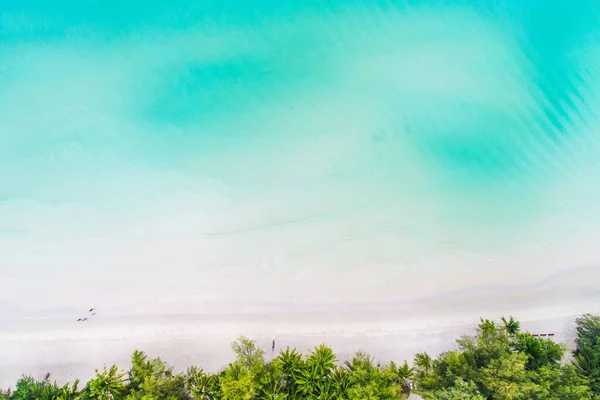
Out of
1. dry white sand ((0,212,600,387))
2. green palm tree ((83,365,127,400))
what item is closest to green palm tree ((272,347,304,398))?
dry white sand ((0,212,600,387))

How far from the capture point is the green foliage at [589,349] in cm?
827

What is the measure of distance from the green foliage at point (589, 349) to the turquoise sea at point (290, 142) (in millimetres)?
1838

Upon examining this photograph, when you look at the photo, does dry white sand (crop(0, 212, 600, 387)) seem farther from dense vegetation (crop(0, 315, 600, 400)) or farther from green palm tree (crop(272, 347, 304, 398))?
green palm tree (crop(272, 347, 304, 398))

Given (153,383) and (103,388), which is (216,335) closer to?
(153,383)

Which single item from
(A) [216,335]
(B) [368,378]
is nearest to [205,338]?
(A) [216,335]

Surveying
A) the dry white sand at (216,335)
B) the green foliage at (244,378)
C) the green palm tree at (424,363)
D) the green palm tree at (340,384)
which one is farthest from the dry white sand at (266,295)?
the green palm tree at (340,384)

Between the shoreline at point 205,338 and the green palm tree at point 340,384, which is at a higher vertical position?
the shoreline at point 205,338

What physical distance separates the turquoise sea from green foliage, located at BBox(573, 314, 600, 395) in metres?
1.84

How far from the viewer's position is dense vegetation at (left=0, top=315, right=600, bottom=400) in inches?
295

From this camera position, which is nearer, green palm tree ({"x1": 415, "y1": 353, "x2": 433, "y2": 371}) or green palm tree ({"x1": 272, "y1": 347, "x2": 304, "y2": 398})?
green palm tree ({"x1": 272, "y1": 347, "x2": 304, "y2": 398})

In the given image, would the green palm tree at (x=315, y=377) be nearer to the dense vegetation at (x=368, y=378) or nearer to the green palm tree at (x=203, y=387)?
the dense vegetation at (x=368, y=378)

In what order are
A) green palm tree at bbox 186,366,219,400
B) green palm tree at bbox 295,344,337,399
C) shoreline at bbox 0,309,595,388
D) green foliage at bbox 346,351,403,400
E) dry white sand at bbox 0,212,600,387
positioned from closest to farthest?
green foliage at bbox 346,351,403,400
green palm tree at bbox 295,344,337,399
green palm tree at bbox 186,366,219,400
shoreline at bbox 0,309,595,388
dry white sand at bbox 0,212,600,387

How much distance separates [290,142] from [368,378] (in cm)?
752

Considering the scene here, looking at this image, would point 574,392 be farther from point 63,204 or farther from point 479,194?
point 63,204
